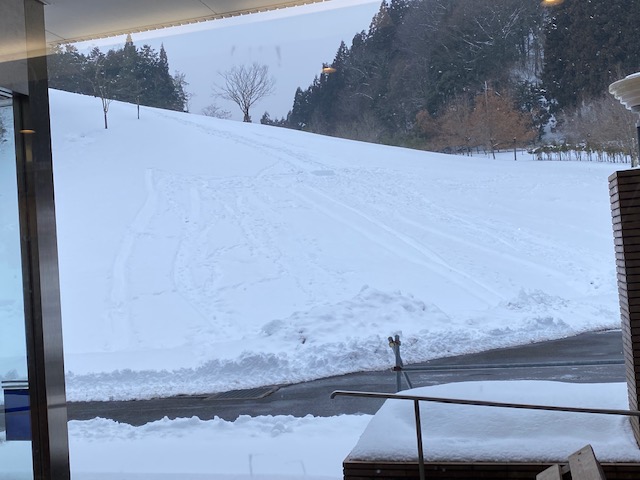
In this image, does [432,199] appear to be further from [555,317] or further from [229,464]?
[229,464]

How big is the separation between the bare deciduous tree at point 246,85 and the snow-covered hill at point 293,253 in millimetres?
1586

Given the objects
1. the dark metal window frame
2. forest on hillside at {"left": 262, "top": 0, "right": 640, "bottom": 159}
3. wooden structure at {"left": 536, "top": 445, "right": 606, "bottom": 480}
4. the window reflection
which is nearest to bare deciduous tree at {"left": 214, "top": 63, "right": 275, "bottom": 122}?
forest on hillside at {"left": 262, "top": 0, "right": 640, "bottom": 159}

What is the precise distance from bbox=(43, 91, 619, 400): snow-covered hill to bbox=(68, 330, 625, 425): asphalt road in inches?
15.5

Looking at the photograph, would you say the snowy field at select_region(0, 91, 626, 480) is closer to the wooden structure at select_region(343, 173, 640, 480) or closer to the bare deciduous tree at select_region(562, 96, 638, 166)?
the wooden structure at select_region(343, 173, 640, 480)

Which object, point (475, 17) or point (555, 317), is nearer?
point (555, 317)

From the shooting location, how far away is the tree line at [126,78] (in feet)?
50.7

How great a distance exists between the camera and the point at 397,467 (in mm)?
2439

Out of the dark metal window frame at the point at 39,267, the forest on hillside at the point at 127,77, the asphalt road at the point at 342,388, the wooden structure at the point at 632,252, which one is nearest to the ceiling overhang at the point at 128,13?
the dark metal window frame at the point at 39,267

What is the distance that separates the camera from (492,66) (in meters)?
9.64

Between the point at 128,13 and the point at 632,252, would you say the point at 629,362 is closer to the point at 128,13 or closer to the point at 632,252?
the point at 632,252

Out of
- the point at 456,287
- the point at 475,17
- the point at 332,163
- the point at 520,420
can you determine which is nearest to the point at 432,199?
the point at 332,163

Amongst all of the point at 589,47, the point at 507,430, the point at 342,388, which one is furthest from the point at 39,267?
the point at 589,47

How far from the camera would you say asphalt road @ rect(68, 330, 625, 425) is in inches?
219

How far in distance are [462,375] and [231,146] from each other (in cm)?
1236
